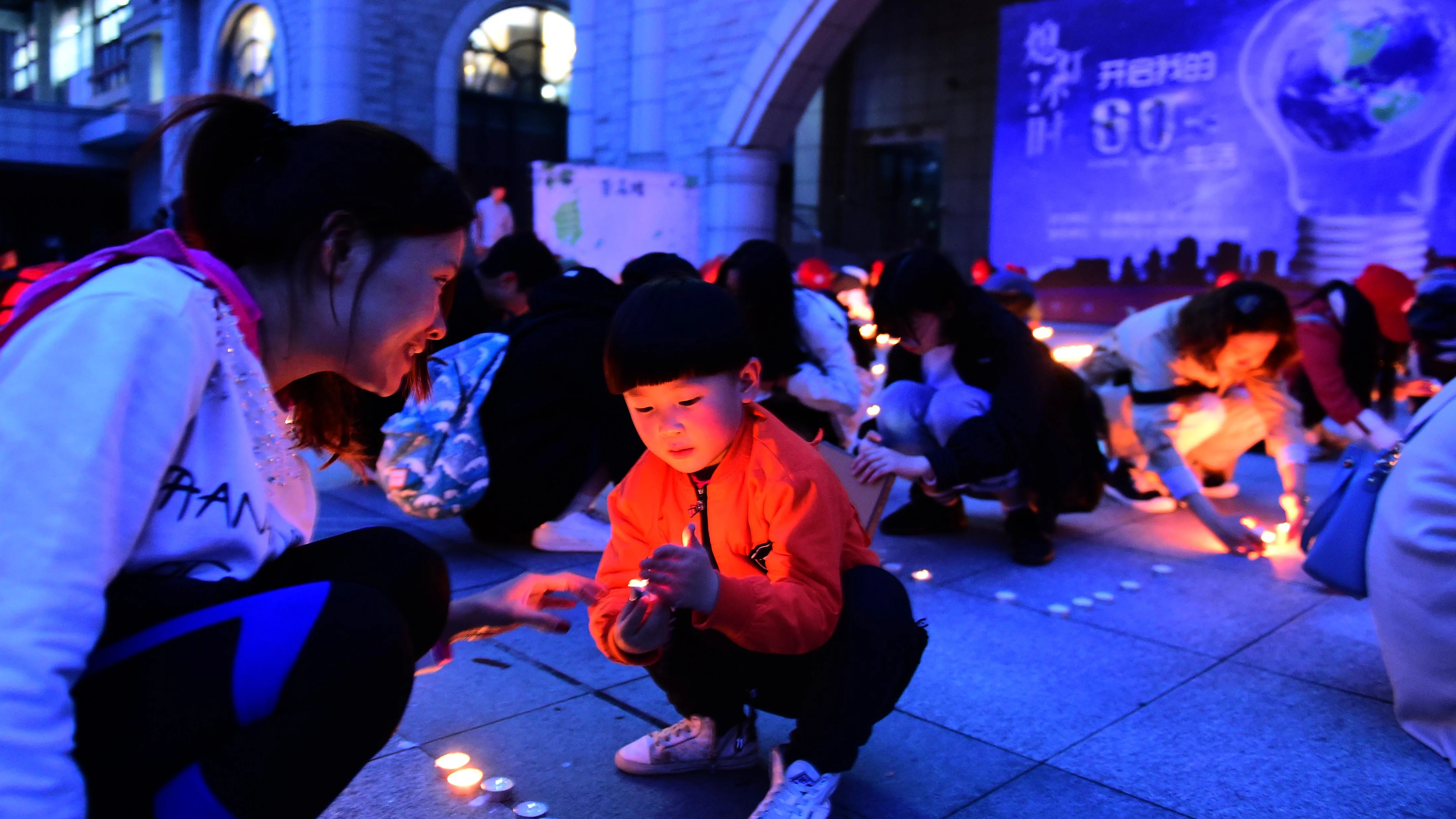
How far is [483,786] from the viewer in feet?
6.67

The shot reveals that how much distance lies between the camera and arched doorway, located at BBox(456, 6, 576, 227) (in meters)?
19.5

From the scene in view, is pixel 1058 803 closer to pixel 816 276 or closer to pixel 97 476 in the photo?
pixel 97 476

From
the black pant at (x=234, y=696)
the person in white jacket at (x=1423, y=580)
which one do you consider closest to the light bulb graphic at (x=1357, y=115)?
the person in white jacket at (x=1423, y=580)

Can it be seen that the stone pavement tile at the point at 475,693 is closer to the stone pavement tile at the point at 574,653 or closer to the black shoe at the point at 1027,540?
the stone pavement tile at the point at 574,653

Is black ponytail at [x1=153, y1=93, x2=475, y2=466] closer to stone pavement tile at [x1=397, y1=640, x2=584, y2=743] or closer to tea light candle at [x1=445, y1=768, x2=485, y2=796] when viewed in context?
tea light candle at [x1=445, y1=768, x2=485, y2=796]

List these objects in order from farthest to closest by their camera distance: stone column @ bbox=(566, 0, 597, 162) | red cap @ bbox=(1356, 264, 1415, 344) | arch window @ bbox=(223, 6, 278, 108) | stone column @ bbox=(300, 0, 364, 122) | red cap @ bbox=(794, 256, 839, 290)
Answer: arch window @ bbox=(223, 6, 278, 108) < stone column @ bbox=(300, 0, 364, 122) < stone column @ bbox=(566, 0, 597, 162) < red cap @ bbox=(794, 256, 839, 290) < red cap @ bbox=(1356, 264, 1415, 344)

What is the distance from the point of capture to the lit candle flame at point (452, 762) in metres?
2.13

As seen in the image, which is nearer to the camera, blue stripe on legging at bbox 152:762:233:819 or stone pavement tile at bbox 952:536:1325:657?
blue stripe on legging at bbox 152:762:233:819

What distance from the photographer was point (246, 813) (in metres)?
1.19

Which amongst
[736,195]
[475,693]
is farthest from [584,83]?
[475,693]

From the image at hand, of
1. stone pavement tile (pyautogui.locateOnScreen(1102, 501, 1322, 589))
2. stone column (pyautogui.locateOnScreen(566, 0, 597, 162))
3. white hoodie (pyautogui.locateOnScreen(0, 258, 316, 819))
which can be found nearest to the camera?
white hoodie (pyautogui.locateOnScreen(0, 258, 316, 819))

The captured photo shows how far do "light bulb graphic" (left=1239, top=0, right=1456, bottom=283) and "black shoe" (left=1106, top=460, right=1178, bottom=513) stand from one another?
5.05 metres

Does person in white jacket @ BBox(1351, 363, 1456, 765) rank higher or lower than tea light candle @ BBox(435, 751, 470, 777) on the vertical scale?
higher

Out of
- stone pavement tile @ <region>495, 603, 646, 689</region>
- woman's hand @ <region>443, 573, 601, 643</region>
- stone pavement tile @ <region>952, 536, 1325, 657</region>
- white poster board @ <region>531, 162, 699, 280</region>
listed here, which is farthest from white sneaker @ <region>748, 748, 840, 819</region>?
white poster board @ <region>531, 162, 699, 280</region>
